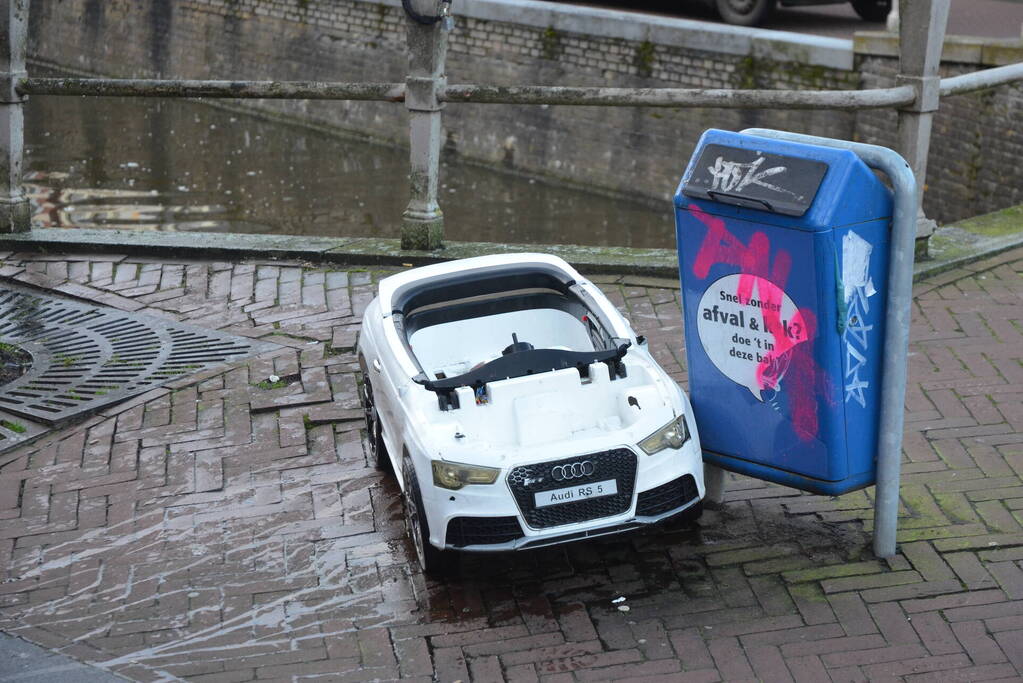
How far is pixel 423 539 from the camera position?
488 centimetres

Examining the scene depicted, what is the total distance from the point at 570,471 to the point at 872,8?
14794mm

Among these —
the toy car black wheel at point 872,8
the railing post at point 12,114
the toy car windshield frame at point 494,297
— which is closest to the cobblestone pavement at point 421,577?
the toy car windshield frame at point 494,297

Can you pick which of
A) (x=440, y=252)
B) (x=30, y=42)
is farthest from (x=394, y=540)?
(x=30, y=42)

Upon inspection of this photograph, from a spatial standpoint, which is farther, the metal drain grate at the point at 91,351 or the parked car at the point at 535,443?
the metal drain grate at the point at 91,351

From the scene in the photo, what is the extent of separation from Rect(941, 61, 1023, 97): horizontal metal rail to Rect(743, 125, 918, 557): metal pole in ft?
10.5

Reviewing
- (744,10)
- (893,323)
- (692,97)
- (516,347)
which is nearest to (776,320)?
(893,323)

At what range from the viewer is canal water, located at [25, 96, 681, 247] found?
1516cm

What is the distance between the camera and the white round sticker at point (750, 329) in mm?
4766

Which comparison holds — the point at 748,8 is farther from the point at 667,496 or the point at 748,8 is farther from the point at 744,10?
the point at 667,496

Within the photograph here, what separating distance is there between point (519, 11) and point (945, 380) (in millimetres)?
12052

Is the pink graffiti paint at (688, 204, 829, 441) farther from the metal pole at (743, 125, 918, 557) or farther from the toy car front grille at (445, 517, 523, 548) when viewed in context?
the toy car front grille at (445, 517, 523, 548)

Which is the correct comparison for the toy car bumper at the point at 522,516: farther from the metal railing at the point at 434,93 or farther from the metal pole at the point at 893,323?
the metal railing at the point at 434,93

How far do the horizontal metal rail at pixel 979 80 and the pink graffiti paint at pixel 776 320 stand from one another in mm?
3372

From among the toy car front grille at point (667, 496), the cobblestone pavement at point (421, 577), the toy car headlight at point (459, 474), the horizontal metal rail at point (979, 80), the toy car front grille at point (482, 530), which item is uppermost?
the horizontal metal rail at point (979, 80)
